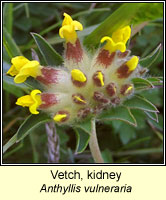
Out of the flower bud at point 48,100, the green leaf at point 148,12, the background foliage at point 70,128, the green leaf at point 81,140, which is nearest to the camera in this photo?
the green leaf at point 81,140

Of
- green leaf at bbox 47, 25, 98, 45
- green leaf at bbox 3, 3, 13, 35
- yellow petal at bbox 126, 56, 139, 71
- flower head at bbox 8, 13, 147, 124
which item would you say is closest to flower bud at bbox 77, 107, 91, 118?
flower head at bbox 8, 13, 147, 124

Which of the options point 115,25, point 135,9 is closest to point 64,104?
point 115,25

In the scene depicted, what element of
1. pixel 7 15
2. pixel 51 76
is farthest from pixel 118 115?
pixel 7 15

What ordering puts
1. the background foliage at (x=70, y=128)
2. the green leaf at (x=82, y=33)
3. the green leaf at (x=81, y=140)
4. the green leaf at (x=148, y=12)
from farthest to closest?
the background foliage at (x=70, y=128)
the green leaf at (x=82, y=33)
the green leaf at (x=148, y=12)
the green leaf at (x=81, y=140)

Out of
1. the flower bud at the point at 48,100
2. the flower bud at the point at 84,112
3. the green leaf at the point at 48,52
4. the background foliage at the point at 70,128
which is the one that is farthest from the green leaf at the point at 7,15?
the flower bud at the point at 84,112

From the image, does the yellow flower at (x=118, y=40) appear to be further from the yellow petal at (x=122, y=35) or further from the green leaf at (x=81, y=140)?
the green leaf at (x=81, y=140)

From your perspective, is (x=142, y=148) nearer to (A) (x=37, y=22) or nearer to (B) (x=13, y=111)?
(B) (x=13, y=111)
